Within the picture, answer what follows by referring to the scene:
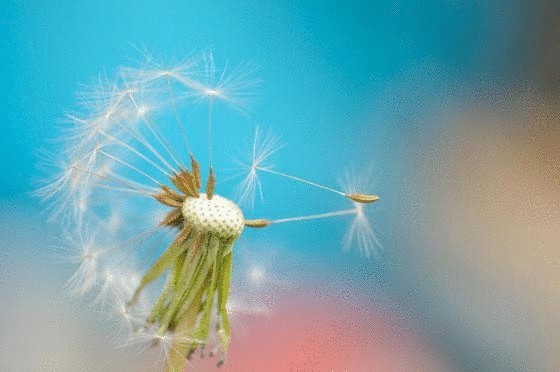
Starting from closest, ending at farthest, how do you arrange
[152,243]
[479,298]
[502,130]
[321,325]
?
[152,243]
[321,325]
[479,298]
[502,130]

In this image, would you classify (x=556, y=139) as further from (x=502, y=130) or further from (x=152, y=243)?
(x=152, y=243)

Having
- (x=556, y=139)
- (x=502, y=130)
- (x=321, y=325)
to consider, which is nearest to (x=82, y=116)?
(x=321, y=325)

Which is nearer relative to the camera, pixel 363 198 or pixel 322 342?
pixel 363 198
